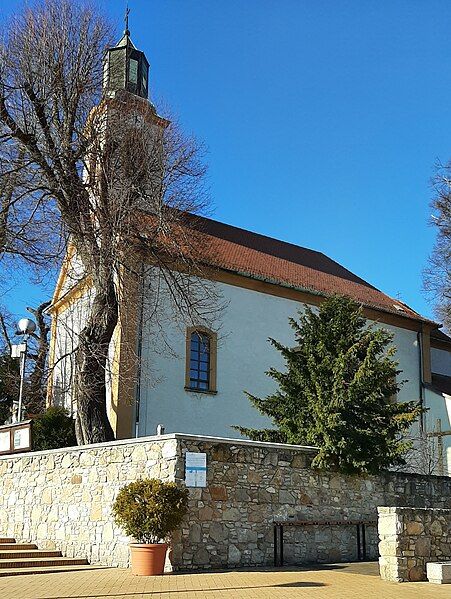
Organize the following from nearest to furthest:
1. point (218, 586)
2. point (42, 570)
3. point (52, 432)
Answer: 1. point (218, 586)
2. point (42, 570)
3. point (52, 432)

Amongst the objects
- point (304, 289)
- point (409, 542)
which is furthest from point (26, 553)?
point (304, 289)

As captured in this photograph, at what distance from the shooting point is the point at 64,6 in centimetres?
1923

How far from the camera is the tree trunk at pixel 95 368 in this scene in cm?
1828

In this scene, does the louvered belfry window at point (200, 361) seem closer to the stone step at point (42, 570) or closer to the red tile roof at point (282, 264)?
the red tile roof at point (282, 264)

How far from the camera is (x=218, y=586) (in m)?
11.8

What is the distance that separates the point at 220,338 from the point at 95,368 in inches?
276

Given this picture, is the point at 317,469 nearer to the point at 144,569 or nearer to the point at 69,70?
the point at 144,569

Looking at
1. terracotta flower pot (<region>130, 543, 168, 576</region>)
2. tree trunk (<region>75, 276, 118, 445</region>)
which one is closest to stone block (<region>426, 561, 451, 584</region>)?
terracotta flower pot (<region>130, 543, 168, 576</region>)

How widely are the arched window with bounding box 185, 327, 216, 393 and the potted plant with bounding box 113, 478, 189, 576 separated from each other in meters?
10.1

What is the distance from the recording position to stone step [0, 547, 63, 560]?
607 inches

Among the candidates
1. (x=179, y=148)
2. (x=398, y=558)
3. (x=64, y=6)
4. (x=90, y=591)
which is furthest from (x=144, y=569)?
(x=64, y=6)

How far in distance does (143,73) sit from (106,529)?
21.4 metres

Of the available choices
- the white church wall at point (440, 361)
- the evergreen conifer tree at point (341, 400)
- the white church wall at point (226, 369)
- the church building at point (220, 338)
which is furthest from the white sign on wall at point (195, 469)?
the white church wall at point (440, 361)

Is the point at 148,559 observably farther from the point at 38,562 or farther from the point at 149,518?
the point at 38,562
